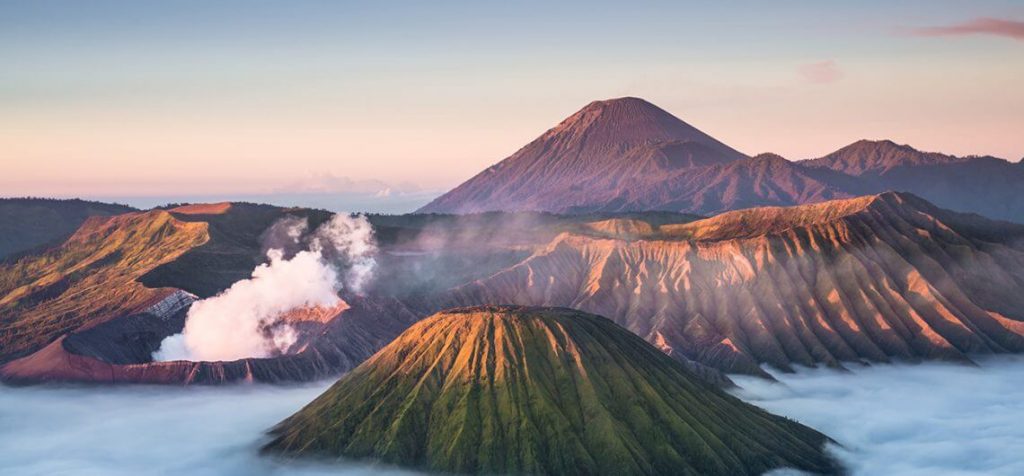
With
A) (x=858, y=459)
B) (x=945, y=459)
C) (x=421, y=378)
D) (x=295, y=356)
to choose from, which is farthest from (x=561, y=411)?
(x=295, y=356)

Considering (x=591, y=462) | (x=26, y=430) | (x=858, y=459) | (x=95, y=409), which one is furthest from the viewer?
(x=95, y=409)

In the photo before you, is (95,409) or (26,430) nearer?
(26,430)

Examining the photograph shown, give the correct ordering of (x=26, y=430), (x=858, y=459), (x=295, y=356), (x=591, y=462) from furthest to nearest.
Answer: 1. (x=295, y=356)
2. (x=26, y=430)
3. (x=858, y=459)
4. (x=591, y=462)

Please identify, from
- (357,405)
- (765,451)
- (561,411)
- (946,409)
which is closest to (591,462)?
(561,411)

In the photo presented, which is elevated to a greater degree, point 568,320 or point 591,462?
point 568,320

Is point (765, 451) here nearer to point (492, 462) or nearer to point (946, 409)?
point (492, 462)

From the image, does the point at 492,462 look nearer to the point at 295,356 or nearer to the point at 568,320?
the point at 568,320
